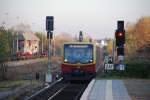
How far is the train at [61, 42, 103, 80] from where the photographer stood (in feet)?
118

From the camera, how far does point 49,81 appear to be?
108 ft

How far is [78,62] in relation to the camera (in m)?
36.4

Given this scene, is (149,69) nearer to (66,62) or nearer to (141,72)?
(141,72)

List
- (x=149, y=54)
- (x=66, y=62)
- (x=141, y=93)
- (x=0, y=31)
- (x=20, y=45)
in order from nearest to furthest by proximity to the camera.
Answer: (x=141, y=93), (x=66, y=62), (x=0, y=31), (x=149, y=54), (x=20, y=45)

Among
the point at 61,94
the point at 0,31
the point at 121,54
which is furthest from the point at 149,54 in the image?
the point at 61,94

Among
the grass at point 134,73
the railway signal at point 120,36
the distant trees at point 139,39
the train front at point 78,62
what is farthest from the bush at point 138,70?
the distant trees at point 139,39

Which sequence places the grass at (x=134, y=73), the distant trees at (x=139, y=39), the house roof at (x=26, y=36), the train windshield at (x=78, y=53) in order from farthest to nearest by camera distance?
the house roof at (x=26, y=36), the distant trees at (x=139, y=39), the grass at (x=134, y=73), the train windshield at (x=78, y=53)

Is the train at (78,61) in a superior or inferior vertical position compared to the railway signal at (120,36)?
inferior

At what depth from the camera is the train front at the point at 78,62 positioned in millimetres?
35875

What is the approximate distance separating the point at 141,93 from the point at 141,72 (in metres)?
14.1

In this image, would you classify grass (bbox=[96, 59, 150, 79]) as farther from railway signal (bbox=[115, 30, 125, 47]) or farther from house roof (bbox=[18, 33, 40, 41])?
house roof (bbox=[18, 33, 40, 41])

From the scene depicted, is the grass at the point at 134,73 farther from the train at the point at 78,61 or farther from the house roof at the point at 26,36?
the house roof at the point at 26,36

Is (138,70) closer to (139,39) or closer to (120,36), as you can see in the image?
(120,36)

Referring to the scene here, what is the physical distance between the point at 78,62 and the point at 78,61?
0.26ft
